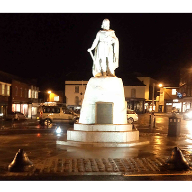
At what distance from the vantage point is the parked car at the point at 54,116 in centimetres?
2855

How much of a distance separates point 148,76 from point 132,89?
10.7 metres

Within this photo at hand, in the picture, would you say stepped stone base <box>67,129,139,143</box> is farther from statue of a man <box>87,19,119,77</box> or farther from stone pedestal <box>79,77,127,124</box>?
statue of a man <box>87,19,119,77</box>

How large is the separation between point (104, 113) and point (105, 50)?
2.96 metres

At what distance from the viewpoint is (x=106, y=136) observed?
41.4 ft

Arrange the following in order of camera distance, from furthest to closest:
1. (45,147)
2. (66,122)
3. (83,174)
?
(66,122), (45,147), (83,174)

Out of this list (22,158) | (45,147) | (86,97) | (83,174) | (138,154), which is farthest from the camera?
(86,97)

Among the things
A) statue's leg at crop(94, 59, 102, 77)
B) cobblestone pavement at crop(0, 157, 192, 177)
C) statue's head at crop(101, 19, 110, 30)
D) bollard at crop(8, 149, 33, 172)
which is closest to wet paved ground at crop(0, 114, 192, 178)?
cobblestone pavement at crop(0, 157, 192, 177)

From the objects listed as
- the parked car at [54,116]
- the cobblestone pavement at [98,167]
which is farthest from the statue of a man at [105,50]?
the parked car at [54,116]

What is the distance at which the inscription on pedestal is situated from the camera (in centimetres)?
1312

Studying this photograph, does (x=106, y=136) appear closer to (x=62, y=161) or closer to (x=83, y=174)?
(x=62, y=161)

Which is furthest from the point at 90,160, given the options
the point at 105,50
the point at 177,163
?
the point at 105,50

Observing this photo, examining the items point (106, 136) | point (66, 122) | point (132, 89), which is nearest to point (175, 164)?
point (106, 136)

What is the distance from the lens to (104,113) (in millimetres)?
13148

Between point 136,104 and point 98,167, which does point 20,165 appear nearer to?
point 98,167
